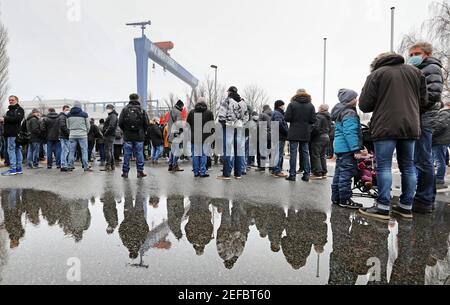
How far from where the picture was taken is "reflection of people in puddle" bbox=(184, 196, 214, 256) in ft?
9.53

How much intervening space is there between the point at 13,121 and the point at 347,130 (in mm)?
8056

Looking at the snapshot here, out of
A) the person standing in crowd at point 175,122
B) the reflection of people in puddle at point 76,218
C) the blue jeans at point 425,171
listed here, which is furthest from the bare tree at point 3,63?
the blue jeans at point 425,171

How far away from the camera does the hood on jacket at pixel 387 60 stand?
3578 millimetres

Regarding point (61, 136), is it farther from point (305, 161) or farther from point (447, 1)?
point (447, 1)

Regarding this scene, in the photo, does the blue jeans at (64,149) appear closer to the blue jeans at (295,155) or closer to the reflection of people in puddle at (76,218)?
the reflection of people in puddle at (76,218)

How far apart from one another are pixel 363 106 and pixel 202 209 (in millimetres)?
2584

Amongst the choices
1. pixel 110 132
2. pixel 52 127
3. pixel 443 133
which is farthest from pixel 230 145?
pixel 52 127

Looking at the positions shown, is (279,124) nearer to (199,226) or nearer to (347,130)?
(347,130)

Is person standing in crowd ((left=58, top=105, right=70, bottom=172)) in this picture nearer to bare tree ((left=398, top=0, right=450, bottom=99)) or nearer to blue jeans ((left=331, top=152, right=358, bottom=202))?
blue jeans ((left=331, top=152, right=358, bottom=202))

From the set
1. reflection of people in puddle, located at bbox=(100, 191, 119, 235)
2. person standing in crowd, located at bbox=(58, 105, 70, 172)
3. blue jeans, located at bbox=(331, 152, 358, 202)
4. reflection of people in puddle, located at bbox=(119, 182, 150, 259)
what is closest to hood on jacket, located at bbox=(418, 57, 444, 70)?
blue jeans, located at bbox=(331, 152, 358, 202)

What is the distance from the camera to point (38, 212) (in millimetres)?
4059

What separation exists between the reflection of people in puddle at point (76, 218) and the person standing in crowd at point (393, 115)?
352 cm

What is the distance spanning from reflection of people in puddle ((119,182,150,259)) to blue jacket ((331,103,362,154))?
119 inches
